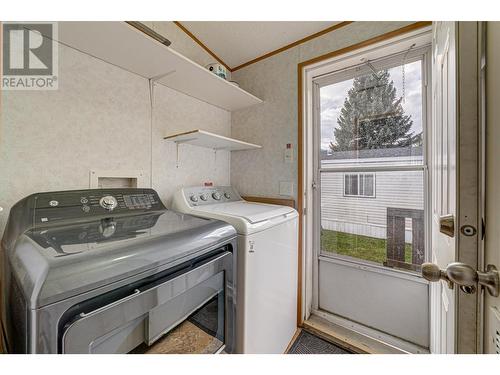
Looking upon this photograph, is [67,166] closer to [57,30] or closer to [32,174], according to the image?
[32,174]

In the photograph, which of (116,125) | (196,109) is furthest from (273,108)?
(116,125)

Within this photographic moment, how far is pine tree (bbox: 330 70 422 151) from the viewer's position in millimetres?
1471

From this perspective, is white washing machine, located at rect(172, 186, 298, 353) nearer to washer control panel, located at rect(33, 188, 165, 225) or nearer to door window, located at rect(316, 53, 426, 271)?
washer control panel, located at rect(33, 188, 165, 225)

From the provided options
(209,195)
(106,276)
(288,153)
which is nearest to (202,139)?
(209,195)

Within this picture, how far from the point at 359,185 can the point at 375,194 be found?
0.13 m

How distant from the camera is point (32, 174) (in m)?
0.96

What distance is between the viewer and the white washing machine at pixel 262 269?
1054 millimetres

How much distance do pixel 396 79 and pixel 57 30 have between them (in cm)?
209

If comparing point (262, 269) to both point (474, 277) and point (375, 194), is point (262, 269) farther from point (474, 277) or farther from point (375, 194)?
point (375, 194)

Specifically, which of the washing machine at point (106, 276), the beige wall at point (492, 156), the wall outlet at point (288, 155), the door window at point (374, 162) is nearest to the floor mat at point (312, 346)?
the door window at point (374, 162)

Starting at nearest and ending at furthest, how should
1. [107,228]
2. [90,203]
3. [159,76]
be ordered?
[107,228] < [90,203] < [159,76]

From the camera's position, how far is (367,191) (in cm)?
160

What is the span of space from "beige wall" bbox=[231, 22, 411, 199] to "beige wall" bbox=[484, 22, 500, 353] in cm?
123

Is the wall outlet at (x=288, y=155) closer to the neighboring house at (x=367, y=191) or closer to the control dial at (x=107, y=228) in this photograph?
the neighboring house at (x=367, y=191)
